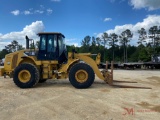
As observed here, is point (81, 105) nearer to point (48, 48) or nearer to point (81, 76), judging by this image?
point (81, 76)

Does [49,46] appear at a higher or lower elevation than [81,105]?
higher

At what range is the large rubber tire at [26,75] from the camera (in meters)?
12.8

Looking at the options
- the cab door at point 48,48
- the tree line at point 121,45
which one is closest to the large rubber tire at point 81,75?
the cab door at point 48,48

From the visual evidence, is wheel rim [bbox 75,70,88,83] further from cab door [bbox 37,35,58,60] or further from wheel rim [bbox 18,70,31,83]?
wheel rim [bbox 18,70,31,83]

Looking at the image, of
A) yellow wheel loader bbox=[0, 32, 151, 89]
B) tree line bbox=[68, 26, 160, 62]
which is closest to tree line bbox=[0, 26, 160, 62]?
tree line bbox=[68, 26, 160, 62]

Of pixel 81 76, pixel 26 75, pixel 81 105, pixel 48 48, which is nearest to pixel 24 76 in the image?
pixel 26 75

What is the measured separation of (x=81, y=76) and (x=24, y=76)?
2.92m

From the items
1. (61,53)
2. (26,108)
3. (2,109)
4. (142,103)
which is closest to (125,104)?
(142,103)

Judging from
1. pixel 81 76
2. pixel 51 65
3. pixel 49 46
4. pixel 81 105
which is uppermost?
pixel 49 46

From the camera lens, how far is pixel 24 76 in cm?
1297

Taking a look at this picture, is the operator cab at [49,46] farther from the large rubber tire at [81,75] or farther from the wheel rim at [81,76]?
the wheel rim at [81,76]

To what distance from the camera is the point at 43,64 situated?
1326 cm

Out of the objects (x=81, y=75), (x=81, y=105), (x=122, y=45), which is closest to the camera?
(x=81, y=105)

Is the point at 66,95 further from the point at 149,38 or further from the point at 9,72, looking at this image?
the point at 149,38
